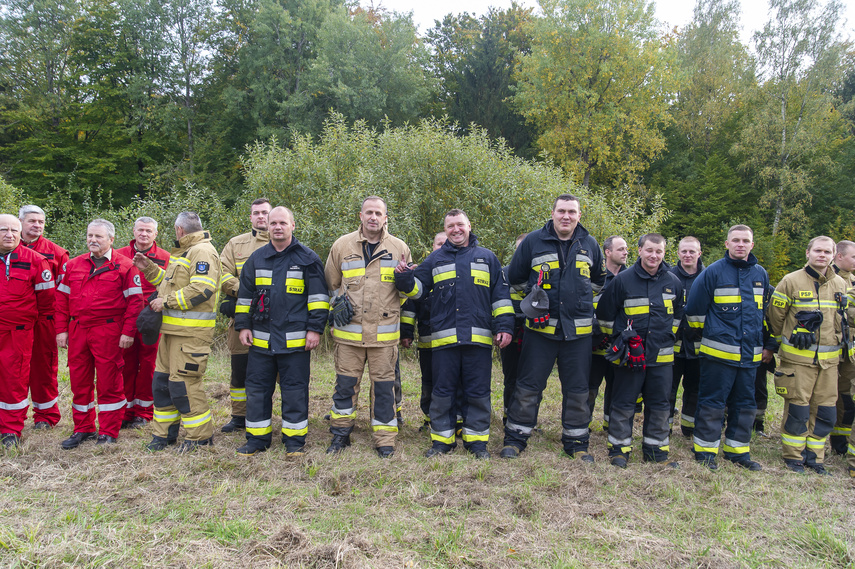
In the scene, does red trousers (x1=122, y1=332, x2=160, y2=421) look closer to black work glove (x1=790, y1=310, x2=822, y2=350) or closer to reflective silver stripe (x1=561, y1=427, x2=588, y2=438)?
reflective silver stripe (x1=561, y1=427, x2=588, y2=438)

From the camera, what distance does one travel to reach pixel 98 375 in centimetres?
503

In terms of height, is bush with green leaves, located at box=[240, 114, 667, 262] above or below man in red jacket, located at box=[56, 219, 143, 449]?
above

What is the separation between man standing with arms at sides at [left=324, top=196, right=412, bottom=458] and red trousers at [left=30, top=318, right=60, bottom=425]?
3222mm

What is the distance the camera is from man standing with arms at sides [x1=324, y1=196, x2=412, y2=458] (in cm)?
489

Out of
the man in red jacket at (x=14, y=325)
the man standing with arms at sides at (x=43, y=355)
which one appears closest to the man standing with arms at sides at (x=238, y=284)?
the man standing with arms at sides at (x=43, y=355)

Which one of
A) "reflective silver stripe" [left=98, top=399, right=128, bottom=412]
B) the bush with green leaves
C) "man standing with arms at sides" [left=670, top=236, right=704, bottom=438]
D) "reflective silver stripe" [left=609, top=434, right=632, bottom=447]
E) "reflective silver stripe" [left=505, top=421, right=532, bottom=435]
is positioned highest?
the bush with green leaves

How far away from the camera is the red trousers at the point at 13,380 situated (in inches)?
195

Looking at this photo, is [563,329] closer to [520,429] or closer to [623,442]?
[520,429]

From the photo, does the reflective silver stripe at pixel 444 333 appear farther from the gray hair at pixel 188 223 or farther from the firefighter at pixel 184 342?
the gray hair at pixel 188 223

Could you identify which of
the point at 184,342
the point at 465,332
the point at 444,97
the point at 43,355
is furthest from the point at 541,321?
the point at 444,97

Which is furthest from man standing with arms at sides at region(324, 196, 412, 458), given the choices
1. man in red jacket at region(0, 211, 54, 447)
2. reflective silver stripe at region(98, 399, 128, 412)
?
man in red jacket at region(0, 211, 54, 447)

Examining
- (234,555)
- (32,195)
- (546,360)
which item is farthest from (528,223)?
(32,195)

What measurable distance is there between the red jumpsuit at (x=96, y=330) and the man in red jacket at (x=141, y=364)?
0.99ft

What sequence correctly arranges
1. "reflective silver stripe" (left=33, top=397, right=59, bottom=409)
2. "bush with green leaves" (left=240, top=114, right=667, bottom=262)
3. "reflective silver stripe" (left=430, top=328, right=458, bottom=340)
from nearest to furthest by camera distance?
"reflective silver stripe" (left=430, top=328, right=458, bottom=340), "reflective silver stripe" (left=33, top=397, right=59, bottom=409), "bush with green leaves" (left=240, top=114, right=667, bottom=262)
